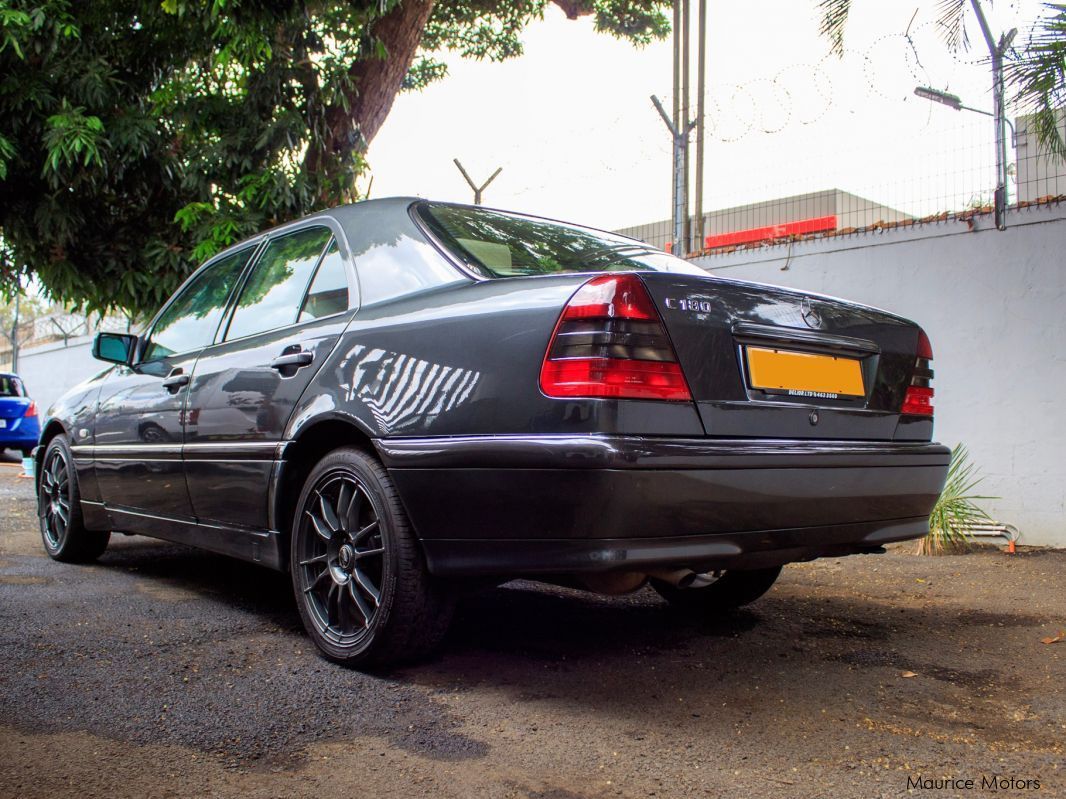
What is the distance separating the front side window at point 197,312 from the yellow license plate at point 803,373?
7.63 ft

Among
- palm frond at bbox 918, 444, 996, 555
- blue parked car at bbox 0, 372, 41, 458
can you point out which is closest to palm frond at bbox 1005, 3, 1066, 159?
Result: palm frond at bbox 918, 444, 996, 555

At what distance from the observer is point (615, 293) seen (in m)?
2.43

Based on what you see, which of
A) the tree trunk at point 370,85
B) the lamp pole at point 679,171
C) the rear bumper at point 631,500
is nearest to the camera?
the rear bumper at point 631,500

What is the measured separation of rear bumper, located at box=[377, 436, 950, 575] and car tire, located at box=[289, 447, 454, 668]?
0.12 meters

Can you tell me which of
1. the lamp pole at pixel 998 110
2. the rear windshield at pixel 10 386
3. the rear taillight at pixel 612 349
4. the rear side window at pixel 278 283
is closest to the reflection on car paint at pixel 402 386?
the rear taillight at pixel 612 349

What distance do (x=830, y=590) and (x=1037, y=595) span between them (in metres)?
0.91

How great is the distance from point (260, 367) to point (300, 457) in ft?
1.31

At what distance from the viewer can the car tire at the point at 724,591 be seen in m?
3.72

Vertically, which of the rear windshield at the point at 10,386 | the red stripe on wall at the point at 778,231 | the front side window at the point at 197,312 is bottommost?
the rear windshield at the point at 10,386

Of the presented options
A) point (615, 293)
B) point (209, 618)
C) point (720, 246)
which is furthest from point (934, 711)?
point (720, 246)

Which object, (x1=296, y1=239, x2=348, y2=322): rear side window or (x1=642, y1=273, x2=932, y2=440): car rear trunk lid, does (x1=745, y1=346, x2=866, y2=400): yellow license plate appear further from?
(x1=296, y1=239, x2=348, y2=322): rear side window

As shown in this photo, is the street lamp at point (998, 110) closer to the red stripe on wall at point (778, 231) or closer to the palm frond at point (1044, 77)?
the palm frond at point (1044, 77)

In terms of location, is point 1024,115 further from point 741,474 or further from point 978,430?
point 741,474

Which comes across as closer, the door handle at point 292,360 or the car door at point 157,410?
the door handle at point 292,360
